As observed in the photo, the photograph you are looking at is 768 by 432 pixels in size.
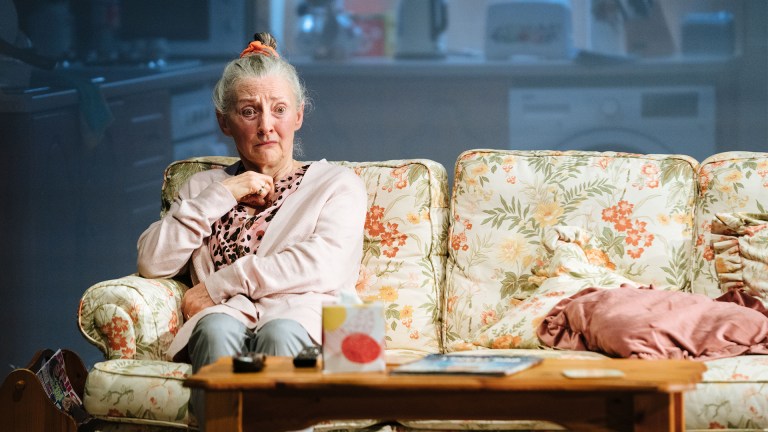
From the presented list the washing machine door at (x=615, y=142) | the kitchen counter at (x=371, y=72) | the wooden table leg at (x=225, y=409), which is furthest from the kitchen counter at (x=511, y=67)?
the wooden table leg at (x=225, y=409)

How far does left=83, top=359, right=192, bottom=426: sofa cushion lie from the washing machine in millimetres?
1677

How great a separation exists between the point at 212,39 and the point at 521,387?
2.37m

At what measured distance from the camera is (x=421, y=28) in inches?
143

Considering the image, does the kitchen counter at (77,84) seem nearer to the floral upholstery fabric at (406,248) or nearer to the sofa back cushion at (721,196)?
the floral upholstery fabric at (406,248)

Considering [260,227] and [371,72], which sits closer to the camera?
[260,227]

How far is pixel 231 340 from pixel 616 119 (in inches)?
71.4

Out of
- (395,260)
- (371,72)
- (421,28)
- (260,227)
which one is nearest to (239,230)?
(260,227)

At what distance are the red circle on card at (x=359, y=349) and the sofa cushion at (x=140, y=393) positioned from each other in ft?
2.22

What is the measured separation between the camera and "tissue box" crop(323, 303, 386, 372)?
176cm

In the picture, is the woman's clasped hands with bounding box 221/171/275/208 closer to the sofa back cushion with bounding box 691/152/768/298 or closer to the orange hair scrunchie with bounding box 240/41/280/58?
the orange hair scrunchie with bounding box 240/41/280/58

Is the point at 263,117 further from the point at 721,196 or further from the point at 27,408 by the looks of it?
the point at 721,196

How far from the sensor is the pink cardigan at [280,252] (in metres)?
2.46

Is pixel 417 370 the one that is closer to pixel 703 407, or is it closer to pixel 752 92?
pixel 703 407

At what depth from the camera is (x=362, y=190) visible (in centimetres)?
275
